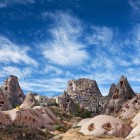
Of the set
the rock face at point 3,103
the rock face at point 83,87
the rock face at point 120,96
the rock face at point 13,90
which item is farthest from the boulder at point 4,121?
the rock face at point 83,87

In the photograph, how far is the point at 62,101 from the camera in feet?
293

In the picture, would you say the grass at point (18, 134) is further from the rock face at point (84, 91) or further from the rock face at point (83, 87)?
the rock face at point (83, 87)

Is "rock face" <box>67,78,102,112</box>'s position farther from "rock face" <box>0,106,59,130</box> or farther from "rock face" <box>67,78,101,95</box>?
"rock face" <box>0,106,59,130</box>

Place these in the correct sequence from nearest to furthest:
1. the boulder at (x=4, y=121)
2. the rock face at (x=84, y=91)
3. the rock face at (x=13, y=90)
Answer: the boulder at (x=4, y=121), the rock face at (x=13, y=90), the rock face at (x=84, y=91)

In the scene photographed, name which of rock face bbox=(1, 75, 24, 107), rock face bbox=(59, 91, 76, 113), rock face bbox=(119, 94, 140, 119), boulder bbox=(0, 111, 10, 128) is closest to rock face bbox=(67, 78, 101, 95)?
rock face bbox=(59, 91, 76, 113)

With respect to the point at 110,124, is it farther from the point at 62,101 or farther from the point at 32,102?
the point at 62,101

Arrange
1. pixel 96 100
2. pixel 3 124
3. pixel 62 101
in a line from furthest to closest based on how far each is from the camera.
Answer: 1. pixel 96 100
2. pixel 62 101
3. pixel 3 124

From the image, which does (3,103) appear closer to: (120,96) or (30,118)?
(30,118)

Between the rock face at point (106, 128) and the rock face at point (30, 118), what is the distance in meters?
12.0

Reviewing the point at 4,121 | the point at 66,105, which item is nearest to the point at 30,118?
the point at 4,121

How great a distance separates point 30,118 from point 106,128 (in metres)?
17.9

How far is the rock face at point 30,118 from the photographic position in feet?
160

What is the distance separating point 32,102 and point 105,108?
16.8 meters

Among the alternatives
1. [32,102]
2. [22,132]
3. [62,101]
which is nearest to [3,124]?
[22,132]
